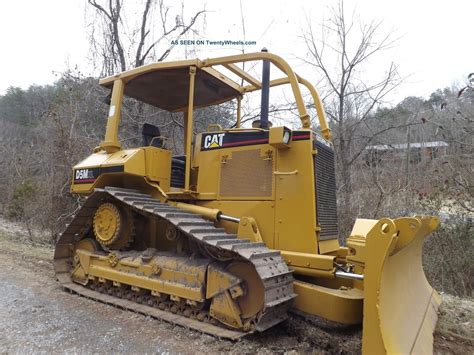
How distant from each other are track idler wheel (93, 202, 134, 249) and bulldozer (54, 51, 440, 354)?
2 centimetres

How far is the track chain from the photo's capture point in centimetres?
351

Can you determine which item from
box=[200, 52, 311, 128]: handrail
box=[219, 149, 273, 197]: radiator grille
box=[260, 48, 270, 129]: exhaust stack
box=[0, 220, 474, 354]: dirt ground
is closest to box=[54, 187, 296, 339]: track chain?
box=[0, 220, 474, 354]: dirt ground

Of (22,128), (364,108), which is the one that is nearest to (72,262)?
(364,108)

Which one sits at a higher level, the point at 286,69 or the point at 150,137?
the point at 286,69

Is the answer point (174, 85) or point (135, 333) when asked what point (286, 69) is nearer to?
point (174, 85)

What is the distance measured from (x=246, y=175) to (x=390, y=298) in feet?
6.86

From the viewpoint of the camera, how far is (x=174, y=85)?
5738mm

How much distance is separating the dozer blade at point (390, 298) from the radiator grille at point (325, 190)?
954mm

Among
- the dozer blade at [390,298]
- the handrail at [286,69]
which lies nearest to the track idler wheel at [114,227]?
the handrail at [286,69]

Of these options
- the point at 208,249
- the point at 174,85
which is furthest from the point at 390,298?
the point at 174,85

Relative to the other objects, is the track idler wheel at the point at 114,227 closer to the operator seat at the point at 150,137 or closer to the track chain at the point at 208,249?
the track chain at the point at 208,249

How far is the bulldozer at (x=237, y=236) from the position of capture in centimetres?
347

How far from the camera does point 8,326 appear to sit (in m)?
4.01

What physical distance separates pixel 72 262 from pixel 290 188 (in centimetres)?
361
